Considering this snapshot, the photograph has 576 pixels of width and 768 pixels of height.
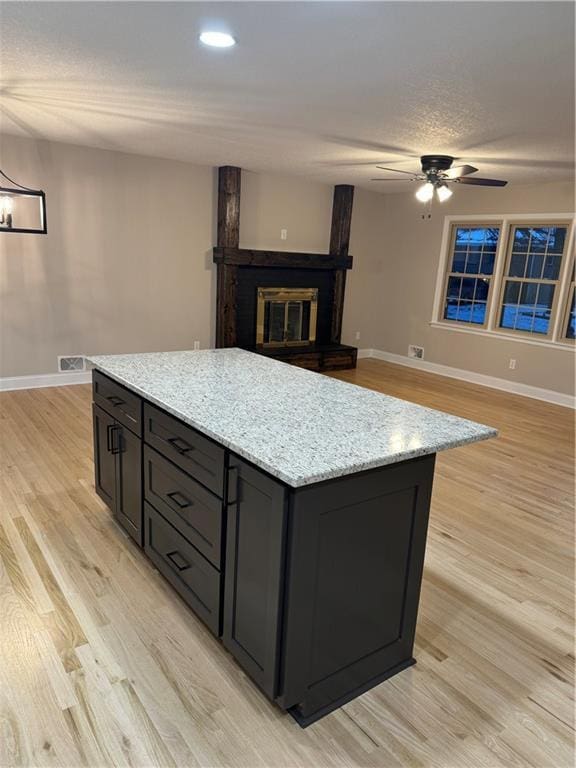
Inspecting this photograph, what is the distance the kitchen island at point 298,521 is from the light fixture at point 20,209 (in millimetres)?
1783

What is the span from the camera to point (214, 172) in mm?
6145

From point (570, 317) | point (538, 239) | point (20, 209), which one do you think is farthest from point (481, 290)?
point (20, 209)

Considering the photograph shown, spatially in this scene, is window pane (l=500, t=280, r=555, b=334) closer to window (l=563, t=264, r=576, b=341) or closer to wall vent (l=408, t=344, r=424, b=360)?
window (l=563, t=264, r=576, b=341)

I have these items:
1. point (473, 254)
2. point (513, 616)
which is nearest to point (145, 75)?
point (513, 616)

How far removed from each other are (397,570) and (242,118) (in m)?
3.38

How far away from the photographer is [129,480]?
2.57 metres

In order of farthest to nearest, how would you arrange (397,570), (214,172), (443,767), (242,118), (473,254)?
(473,254), (214,172), (242,118), (397,570), (443,767)

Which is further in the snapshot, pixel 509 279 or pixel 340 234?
pixel 340 234

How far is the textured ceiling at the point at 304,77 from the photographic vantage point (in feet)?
7.30

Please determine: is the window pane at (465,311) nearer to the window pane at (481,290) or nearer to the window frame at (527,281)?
the window pane at (481,290)

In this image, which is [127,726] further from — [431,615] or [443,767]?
[431,615]

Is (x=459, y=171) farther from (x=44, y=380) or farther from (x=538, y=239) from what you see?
(x=44, y=380)

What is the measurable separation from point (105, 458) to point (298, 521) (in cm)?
168

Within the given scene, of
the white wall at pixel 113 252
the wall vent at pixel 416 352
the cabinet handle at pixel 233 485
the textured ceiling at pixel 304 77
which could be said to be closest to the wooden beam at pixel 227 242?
the white wall at pixel 113 252
